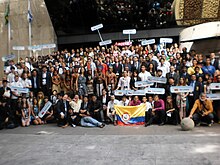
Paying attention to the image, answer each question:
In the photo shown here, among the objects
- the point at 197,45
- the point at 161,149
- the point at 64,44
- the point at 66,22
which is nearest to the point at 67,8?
the point at 66,22

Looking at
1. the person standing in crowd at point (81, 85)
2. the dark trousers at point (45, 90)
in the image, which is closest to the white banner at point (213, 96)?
the person standing in crowd at point (81, 85)

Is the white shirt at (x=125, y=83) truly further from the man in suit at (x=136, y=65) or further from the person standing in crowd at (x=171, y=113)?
the person standing in crowd at (x=171, y=113)

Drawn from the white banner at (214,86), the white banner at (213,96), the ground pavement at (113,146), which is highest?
the white banner at (214,86)

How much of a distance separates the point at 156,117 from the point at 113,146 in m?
3.53

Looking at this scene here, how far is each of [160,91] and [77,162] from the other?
211 inches

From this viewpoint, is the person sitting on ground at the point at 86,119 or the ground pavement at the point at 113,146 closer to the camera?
the ground pavement at the point at 113,146

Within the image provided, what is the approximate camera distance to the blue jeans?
10.9m

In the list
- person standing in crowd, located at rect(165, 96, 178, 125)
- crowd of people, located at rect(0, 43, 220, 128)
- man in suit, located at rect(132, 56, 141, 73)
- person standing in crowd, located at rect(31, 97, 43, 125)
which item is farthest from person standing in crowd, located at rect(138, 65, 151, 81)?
person standing in crowd, located at rect(31, 97, 43, 125)

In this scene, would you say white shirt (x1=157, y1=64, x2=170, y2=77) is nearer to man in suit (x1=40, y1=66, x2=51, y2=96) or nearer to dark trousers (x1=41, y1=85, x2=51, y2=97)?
man in suit (x1=40, y1=66, x2=51, y2=96)

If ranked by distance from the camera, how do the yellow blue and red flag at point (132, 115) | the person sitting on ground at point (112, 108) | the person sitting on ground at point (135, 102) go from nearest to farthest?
the yellow blue and red flag at point (132, 115)
the person sitting on ground at point (135, 102)
the person sitting on ground at point (112, 108)

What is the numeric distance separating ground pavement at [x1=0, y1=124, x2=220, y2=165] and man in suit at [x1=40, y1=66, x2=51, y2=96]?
9.27 ft

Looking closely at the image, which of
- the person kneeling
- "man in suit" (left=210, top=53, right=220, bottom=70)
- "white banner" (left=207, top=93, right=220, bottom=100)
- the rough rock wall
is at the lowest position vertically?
the person kneeling

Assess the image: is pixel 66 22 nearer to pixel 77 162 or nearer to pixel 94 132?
pixel 94 132

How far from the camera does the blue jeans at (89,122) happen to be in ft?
35.7
